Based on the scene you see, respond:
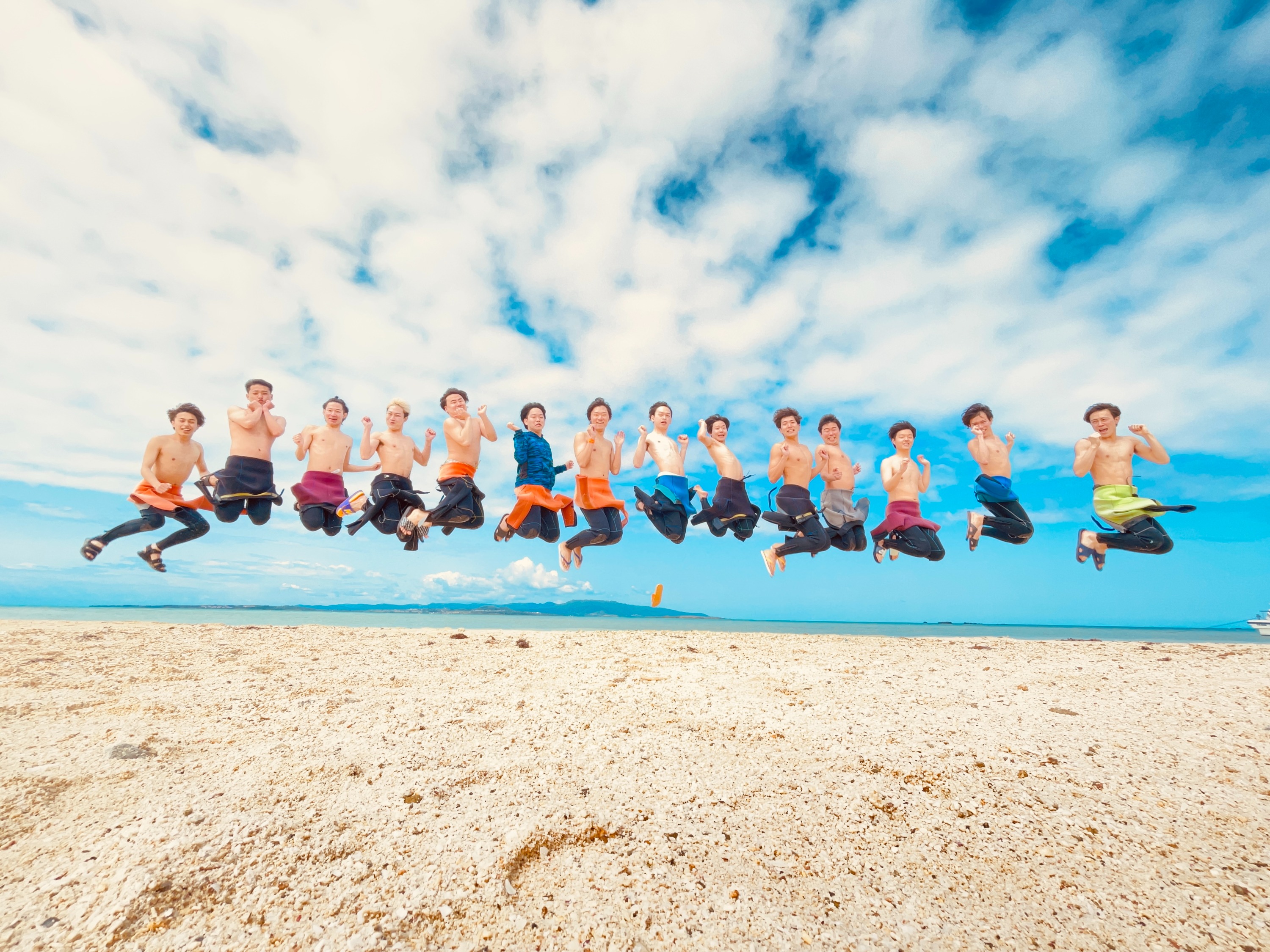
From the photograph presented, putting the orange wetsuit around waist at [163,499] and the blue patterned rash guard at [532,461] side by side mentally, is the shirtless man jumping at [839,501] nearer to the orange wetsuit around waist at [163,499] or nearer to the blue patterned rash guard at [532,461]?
the blue patterned rash guard at [532,461]

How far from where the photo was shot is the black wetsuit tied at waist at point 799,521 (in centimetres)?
918

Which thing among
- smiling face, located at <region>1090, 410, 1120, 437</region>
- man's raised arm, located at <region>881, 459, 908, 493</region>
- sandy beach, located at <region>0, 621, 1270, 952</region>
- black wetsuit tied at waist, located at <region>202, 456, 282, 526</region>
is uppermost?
smiling face, located at <region>1090, 410, 1120, 437</region>

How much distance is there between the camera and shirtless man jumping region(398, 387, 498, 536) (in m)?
8.51

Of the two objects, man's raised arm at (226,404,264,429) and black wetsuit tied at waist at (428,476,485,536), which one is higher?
man's raised arm at (226,404,264,429)

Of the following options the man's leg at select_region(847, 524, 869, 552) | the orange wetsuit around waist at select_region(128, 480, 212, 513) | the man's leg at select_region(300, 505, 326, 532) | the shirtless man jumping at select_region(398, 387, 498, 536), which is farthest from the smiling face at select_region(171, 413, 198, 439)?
the man's leg at select_region(847, 524, 869, 552)

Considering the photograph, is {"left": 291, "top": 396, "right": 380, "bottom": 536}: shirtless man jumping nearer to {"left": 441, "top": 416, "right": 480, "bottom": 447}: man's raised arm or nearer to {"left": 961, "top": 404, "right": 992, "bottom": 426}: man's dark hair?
{"left": 441, "top": 416, "right": 480, "bottom": 447}: man's raised arm

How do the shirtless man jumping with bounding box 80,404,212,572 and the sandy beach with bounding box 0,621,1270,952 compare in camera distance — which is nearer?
the sandy beach with bounding box 0,621,1270,952

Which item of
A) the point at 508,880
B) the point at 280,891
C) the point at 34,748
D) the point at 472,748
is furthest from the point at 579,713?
the point at 34,748

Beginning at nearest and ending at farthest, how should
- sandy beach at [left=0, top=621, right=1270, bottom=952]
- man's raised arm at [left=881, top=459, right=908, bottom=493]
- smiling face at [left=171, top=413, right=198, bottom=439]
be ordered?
sandy beach at [left=0, top=621, right=1270, bottom=952], smiling face at [left=171, top=413, right=198, bottom=439], man's raised arm at [left=881, top=459, right=908, bottom=493]

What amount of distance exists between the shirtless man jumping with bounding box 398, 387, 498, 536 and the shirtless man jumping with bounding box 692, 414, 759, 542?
3893mm

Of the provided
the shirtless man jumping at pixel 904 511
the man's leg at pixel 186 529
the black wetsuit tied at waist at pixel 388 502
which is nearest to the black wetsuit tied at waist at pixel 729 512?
the shirtless man jumping at pixel 904 511

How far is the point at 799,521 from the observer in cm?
920

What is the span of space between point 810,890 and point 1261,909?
122 inches

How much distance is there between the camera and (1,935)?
10.5 feet
